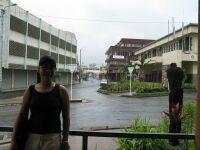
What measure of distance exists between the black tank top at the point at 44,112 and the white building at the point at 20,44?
122ft

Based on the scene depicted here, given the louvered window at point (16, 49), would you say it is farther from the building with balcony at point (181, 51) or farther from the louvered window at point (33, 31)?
the building with balcony at point (181, 51)

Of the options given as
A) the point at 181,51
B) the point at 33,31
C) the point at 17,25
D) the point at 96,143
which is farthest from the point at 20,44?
the point at 96,143

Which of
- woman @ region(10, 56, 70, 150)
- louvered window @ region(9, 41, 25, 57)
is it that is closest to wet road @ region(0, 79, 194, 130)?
woman @ region(10, 56, 70, 150)

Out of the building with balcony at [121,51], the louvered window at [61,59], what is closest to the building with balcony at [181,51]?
the louvered window at [61,59]

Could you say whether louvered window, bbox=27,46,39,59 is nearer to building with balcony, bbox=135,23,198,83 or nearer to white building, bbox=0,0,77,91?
white building, bbox=0,0,77,91

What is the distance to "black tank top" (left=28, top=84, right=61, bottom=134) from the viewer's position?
3.95m

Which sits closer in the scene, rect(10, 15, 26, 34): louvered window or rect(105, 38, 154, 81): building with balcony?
rect(10, 15, 26, 34): louvered window

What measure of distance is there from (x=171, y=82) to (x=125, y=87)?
117 ft

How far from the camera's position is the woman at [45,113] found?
3945 mm

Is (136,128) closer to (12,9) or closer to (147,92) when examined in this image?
(147,92)

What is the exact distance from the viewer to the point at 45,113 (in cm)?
396

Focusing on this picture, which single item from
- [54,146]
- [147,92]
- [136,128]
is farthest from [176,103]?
[147,92]

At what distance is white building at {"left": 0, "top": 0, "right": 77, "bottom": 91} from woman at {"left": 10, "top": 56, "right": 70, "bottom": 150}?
1460 inches

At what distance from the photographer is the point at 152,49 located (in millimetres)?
64625
